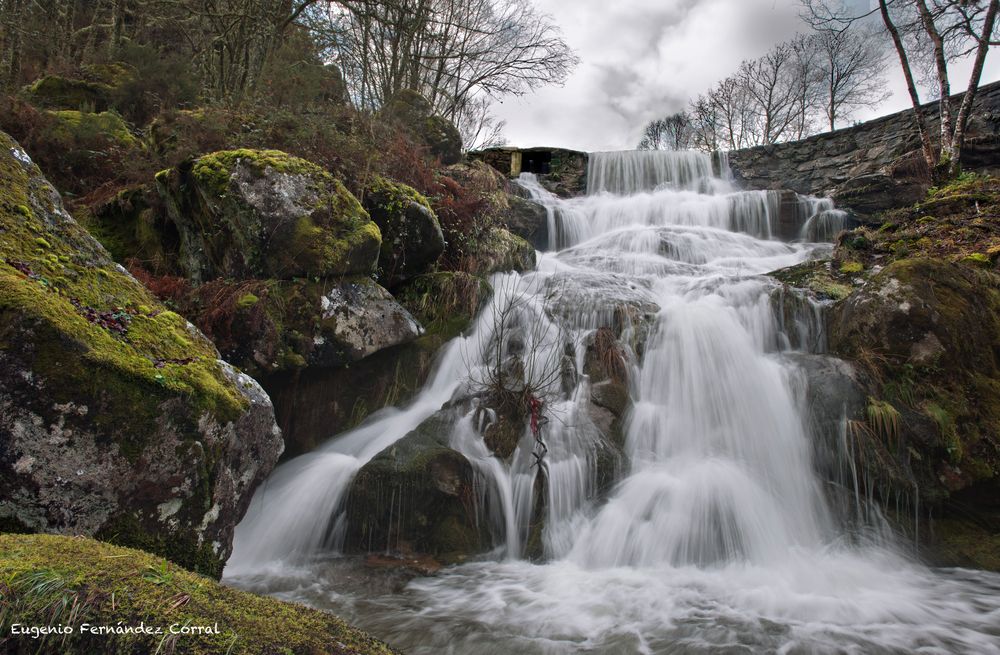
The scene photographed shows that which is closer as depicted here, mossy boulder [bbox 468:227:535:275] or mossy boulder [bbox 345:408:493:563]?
mossy boulder [bbox 345:408:493:563]

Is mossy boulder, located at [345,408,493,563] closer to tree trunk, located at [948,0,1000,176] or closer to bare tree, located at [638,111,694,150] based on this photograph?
tree trunk, located at [948,0,1000,176]

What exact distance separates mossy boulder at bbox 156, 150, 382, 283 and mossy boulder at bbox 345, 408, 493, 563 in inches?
93.3

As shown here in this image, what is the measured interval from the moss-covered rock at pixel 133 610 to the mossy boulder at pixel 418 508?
2.56 metres

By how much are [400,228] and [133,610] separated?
554cm

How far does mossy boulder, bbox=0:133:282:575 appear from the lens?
2.28m

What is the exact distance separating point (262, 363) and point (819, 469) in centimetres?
582

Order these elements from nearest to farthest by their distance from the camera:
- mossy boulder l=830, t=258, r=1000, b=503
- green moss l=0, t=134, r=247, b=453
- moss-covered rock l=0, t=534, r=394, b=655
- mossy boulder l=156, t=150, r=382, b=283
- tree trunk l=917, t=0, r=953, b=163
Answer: moss-covered rock l=0, t=534, r=394, b=655 → green moss l=0, t=134, r=247, b=453 → mossy boulder l=830, t=258, r=1000, b=503 → mossy boulder l=156, t=150, r=382, b=283 → tree trunk l=917, t=0, r=953, b=163

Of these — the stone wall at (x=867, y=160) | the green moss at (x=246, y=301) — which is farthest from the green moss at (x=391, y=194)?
the stone wall at (x=867, y=160)

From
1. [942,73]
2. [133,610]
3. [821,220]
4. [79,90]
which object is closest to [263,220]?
[133,610]

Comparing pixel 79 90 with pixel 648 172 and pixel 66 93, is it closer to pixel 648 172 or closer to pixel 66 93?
pixel 66 93

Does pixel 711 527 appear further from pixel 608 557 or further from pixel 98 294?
pixel 98 294

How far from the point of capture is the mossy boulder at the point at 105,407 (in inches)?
89.8

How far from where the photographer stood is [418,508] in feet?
14.9

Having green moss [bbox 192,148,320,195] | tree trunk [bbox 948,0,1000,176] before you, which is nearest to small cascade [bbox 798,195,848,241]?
tree trunk [bbox 948,0,1000,176]
